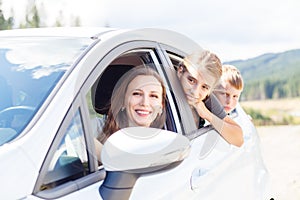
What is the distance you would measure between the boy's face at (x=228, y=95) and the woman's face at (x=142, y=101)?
0.81 metres

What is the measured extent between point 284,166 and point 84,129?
9084 millimetres

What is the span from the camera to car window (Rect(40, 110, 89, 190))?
1693mm

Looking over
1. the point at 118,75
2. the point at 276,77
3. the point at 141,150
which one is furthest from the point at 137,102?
the point at 276,77

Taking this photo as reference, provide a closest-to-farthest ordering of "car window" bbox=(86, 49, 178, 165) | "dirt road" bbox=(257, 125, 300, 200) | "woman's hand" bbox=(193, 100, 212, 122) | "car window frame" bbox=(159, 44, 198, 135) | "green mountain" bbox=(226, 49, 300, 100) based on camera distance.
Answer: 1. "car window" bbox=(86, 49, 178, 165)
2. "car window frame" bbox=(159, 44, 198, 135)
3. "woman's hand" bbox=(193, 100, 212, 122)
4. "dirt road" bbox=(257, 125, 300, 200)
5. "green mountain" bbox=(226, 49, 300, 100)

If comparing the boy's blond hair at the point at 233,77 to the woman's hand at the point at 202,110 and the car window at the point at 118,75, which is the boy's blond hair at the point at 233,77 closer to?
the woman's hand at the point at 202,110

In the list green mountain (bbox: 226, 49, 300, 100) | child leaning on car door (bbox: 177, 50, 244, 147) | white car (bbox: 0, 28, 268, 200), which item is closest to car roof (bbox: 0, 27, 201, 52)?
white car (bbox: 0, 28, 268, 200)

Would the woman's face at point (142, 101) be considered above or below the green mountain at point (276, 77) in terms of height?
above

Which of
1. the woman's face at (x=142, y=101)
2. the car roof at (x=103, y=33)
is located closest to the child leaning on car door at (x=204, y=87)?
the car roof at (x=103, y=33)

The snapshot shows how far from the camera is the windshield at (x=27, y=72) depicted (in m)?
1.83

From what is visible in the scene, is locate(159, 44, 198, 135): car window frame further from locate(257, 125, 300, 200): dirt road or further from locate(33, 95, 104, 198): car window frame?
locate(257, 125, 300, 200): dirt road

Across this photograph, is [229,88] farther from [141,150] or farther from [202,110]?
[141,150]

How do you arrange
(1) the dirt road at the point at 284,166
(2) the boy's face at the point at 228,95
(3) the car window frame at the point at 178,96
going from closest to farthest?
1. (3) the car window frame at the point at 178,96
2. (2) the boy's face at the point at 228,95
3. (1) the dirt road at the point at 284,166

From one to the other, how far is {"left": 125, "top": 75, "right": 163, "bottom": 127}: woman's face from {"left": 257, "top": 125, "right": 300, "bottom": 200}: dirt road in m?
2.40

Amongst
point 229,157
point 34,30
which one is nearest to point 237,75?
point 229,157
